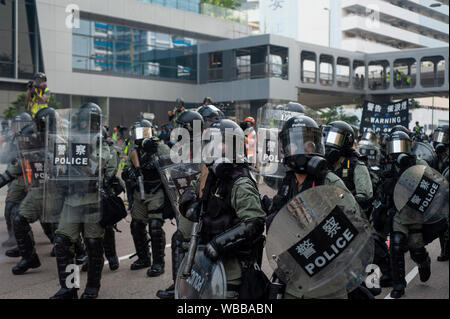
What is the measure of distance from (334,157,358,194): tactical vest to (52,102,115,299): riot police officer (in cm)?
263

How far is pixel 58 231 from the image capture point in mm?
4926

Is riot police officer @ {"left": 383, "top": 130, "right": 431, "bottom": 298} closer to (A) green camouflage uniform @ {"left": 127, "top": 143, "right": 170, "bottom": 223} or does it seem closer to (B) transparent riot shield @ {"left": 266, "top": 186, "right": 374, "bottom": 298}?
(A) green camouflage uniform @ {"left": 127, "top": 143, "right": 170, "bottom": 223}

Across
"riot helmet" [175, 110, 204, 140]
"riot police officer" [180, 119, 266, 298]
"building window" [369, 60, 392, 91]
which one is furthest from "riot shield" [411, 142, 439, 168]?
"building window" [369, 60, 392, 91]

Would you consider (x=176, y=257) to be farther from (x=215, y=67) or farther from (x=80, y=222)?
(x=215, y=67)

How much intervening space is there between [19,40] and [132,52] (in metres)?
6.16

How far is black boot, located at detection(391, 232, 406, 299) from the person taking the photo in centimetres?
522

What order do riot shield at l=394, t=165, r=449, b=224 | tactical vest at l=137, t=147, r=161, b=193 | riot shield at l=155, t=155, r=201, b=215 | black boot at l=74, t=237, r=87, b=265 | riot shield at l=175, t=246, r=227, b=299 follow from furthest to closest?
1. black boot at l=74, t=237, r=87, b=265
2. tactical vest at l=137, t=147, r=161, b=193
3. riot shield at l=155, t=155, r=201, b=215
4. riot shield at l=394, t=165, r=449, b=224
5. riot shield at l=175, t=246, r=227, b=299

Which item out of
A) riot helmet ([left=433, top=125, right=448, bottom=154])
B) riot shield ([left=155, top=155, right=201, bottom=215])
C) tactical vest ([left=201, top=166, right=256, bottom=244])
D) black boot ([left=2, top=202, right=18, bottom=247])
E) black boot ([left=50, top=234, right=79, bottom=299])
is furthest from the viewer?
black boot ([left=2, top=202, right=18, bottom=247])

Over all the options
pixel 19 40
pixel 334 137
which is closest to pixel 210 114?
pixel 334 137

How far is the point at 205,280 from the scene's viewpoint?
3.00 metres

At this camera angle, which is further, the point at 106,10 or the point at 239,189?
the point at 106,10
